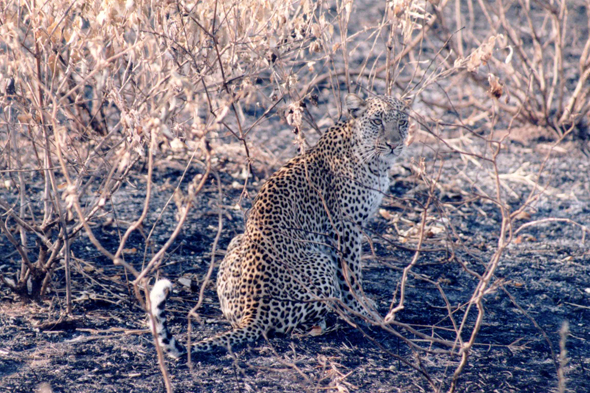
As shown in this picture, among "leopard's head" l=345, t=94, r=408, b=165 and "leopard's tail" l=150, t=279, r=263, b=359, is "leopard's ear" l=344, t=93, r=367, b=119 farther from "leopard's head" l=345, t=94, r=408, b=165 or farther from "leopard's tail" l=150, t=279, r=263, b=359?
"leopard's tail" l=150, t=279, r=263, b=359

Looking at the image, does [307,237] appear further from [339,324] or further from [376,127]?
[376,127]

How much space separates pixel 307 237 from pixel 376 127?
101 cm

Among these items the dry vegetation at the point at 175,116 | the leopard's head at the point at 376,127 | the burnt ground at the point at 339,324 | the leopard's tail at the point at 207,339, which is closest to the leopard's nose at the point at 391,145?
the leopard's head at the point at 376,127

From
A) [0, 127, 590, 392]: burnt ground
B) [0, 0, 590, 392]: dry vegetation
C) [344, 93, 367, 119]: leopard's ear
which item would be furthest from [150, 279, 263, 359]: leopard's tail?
[344, 93, 367, 119]: leopard's ear

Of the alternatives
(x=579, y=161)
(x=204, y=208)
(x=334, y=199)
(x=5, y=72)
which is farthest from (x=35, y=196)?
(x=579, y=161)

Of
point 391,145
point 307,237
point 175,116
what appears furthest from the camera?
point 391,145

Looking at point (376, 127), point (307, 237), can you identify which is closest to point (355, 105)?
point (376, 127)

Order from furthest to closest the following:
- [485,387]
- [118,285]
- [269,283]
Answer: [118,285], [269,283], [485,387]

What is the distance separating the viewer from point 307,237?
511 cm

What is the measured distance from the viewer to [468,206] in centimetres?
742

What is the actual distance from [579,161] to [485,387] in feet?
17.3

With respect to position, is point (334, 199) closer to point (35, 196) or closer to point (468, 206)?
point (468, 206)

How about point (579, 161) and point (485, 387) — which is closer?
point (485, 387)

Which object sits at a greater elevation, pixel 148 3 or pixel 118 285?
pixel 148 3
